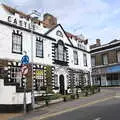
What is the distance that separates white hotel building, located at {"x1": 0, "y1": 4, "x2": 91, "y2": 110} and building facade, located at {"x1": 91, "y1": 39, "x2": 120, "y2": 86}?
45.1ft

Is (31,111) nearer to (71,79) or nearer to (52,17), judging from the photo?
(71,79)

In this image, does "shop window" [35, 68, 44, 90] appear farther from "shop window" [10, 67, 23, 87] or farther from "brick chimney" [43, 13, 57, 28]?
"brick chimney" [43, 13, 57, 28]

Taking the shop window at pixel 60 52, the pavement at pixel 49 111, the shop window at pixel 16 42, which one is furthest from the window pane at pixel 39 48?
the pavement at pixel 49 111

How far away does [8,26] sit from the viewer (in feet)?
77.8

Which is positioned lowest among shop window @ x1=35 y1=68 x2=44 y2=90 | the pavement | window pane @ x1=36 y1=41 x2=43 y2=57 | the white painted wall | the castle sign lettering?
the pavement

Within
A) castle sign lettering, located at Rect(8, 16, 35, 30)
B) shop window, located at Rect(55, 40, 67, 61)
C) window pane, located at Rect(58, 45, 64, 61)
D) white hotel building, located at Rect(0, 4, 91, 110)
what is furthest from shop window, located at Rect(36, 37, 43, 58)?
window pane, located at Rect(58, 45, 64, 61)

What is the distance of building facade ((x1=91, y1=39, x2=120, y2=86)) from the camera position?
50156 millimetres

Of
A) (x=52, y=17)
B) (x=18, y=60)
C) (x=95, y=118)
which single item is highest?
(x=52, y=17)

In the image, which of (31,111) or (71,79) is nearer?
(31,111)

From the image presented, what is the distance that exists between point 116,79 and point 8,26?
32029 millimetres

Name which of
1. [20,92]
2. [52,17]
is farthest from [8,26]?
[52,17]

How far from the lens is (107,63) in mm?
52094

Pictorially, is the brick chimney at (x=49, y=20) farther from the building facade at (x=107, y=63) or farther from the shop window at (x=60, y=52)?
the building facade at (x=107, y=63)

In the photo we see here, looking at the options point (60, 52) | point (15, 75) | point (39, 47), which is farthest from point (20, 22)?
point (60, 52)
